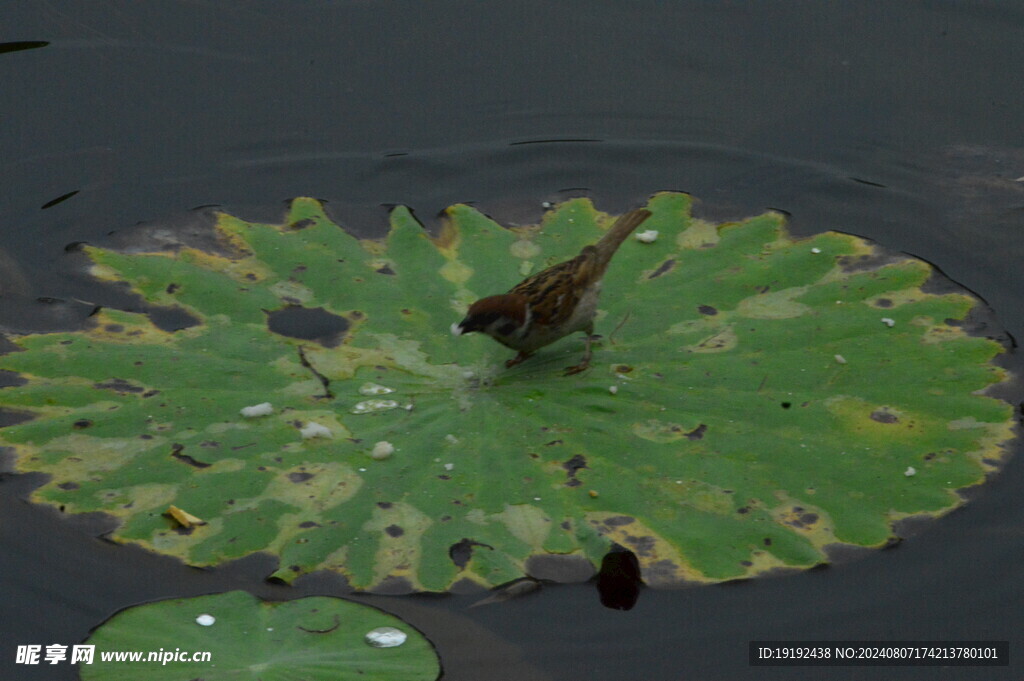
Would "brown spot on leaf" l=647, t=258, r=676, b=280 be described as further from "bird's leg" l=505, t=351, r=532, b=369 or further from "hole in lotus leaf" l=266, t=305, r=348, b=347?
"hole in lotus leaf" l=266, t=305, r=348, b=347

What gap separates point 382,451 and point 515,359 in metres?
1.18

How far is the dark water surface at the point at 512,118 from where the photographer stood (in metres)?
→ 7.97

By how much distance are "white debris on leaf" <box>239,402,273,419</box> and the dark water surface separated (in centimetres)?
152

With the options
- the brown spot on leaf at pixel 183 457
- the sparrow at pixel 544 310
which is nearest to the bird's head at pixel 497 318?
the sparrow at pixel 544 310

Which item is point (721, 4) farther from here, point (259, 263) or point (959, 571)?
point (959, 571)

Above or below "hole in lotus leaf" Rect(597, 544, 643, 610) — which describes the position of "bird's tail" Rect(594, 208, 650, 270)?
above

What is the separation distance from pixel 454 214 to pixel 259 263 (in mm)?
1399

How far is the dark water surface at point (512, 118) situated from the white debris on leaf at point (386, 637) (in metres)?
2.97

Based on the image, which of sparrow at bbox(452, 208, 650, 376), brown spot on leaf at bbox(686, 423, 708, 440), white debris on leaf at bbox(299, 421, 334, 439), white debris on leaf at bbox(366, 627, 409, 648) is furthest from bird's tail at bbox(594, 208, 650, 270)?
white debris on leaf at bbox(366, 627, 409, 648)

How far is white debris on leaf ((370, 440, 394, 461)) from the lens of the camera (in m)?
5.71

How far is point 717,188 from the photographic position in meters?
8.42

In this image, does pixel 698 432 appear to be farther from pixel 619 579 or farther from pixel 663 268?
pixel 663 268

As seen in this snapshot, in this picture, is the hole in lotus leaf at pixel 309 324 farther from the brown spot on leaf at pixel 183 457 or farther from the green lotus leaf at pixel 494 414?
the brown spot on leaf at pixel 183 457

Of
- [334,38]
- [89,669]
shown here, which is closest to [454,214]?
[334,38]
